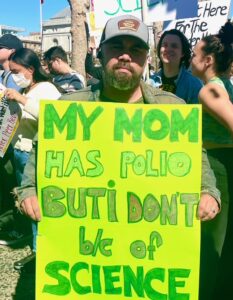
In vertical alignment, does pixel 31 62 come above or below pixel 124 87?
above

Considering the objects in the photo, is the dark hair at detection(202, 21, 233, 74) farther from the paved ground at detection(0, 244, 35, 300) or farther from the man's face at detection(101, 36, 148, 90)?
the paved ground at detection(0, 244, 35, 300)

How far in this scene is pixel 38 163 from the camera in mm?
1978

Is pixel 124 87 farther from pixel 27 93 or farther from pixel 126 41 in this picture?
pixel 27 93

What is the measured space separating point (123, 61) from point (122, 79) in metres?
0.08

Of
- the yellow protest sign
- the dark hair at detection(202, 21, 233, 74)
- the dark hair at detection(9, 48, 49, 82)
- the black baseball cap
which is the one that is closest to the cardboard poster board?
the black baseball cap

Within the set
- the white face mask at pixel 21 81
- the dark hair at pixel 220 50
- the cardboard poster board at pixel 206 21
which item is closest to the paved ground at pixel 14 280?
the white face mask at pixel 21 81

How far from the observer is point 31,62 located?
12.0 ft

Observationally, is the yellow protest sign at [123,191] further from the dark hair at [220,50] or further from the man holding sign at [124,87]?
the dark hair at [220,50]

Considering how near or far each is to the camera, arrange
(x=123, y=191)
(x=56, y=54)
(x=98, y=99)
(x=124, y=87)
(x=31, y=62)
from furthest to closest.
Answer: (x=56, y=54) < (x=31, y=62) < (x=98, y=99) < (x=124, y=87) < (x=123, y=191)

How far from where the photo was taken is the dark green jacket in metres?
2.04

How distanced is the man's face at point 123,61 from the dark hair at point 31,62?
1.52 m

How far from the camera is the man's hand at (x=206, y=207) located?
77.6 inches

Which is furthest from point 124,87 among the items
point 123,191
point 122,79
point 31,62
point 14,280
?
point 14,280

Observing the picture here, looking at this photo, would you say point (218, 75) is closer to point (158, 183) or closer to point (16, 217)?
point (158, 183)
